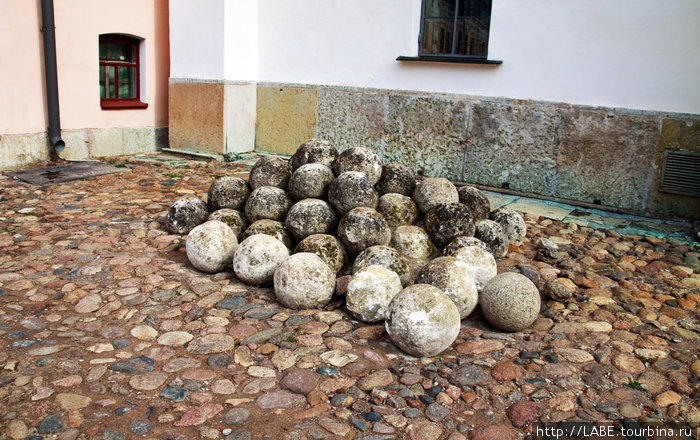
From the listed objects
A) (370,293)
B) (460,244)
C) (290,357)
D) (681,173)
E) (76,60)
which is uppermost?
(76,60)

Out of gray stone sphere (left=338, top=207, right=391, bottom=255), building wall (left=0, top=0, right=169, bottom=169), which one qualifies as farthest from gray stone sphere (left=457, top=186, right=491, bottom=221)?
building wall (left=0, top=0, right=169, bottom=169)

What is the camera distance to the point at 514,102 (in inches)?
343

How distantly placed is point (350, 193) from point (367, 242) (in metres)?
0.54

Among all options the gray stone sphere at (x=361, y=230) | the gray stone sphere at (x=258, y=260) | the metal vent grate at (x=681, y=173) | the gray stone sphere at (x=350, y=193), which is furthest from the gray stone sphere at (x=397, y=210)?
the metal vent grate at (x=681, y=173)

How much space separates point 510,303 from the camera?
441 centimetres

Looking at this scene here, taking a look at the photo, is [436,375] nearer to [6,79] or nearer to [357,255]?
[357,255]

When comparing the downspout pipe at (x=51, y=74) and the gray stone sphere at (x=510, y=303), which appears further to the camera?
the downspout pipe at (x=51, y=74)

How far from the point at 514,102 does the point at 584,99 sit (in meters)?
1.00

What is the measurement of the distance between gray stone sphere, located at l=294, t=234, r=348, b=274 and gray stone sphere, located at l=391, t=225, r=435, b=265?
57cm

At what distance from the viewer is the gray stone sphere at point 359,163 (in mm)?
6051

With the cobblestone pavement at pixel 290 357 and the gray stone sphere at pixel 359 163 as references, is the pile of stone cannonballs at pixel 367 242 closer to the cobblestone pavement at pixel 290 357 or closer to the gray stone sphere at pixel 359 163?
the gray stone sphere at pixel 359 163

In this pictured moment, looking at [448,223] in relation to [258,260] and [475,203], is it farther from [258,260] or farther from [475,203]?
[258,260]

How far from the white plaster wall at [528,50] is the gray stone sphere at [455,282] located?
184 inches

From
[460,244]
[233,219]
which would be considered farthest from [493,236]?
[233,219]
